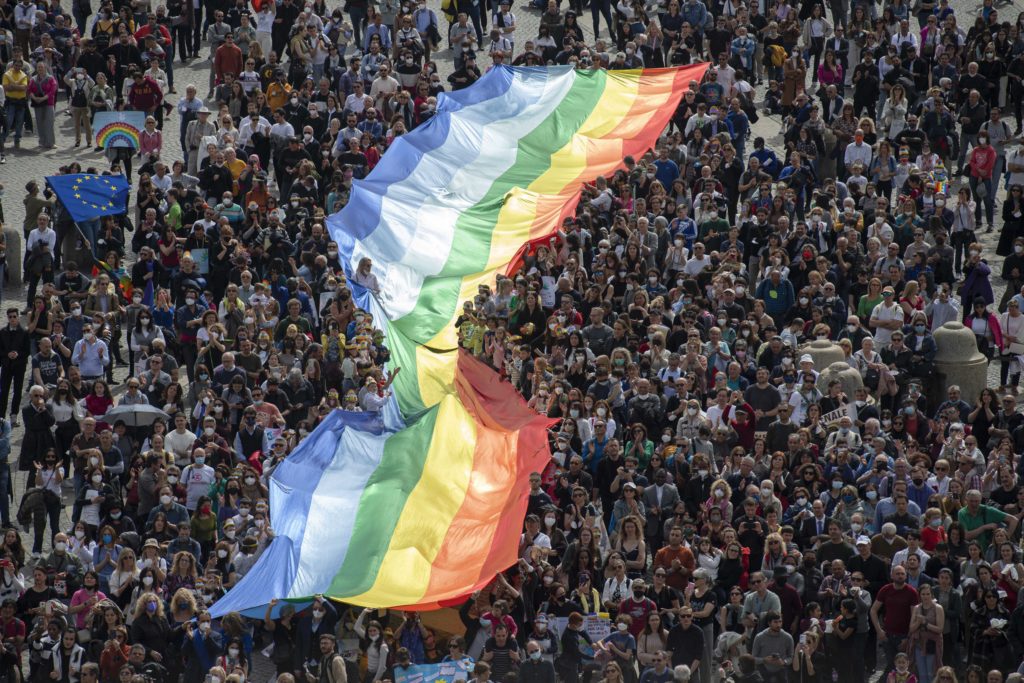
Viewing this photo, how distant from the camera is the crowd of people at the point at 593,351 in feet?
67.8

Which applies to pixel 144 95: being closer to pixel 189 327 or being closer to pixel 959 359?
pixel 189 327

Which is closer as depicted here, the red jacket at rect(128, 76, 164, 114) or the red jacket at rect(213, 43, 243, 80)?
the red jacket at rect(128, 76, 164, 114)

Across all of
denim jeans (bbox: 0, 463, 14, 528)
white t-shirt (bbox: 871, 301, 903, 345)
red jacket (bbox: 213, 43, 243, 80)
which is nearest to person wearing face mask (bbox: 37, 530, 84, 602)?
denim jeans (bbox: 0, 463, 14, 528)

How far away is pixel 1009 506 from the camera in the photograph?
2214 centimetres

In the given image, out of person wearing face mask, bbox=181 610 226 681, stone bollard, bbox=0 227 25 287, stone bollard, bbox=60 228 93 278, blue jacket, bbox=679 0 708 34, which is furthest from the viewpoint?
blue jacket, bbox=679 0 708 34

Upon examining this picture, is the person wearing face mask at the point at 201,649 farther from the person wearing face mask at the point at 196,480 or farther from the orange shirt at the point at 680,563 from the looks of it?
the orange shirt at the point at 680,563

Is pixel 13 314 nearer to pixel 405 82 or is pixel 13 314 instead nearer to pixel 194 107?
pixel 194 107

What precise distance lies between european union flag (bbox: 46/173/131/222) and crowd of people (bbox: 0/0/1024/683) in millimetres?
258

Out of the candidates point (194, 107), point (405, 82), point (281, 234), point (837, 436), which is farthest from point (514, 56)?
point (837, 436)

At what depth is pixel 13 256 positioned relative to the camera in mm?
30156

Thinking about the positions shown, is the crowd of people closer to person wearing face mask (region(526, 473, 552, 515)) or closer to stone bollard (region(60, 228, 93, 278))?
stone bollard (region(60, 228, 93, 278))

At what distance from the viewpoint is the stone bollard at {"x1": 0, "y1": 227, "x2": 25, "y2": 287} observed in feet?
98.7

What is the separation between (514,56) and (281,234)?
10.7 metres

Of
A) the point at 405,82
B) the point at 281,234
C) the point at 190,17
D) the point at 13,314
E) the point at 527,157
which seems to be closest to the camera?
the point at 13,314
